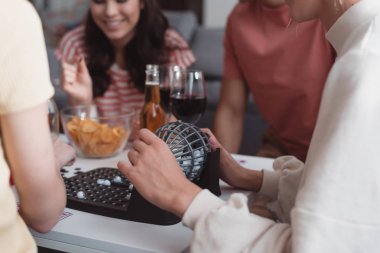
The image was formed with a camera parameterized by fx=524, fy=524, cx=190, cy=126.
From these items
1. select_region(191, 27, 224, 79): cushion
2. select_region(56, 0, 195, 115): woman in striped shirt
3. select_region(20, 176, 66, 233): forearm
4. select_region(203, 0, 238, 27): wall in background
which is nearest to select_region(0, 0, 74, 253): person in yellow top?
select_region(20, 176, 66, 233): forearm

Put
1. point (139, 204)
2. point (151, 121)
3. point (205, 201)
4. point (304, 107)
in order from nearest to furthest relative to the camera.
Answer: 1. point (205, 201)
2. point (139, 204)
3. point (151, 121)
4. point (304, 107)

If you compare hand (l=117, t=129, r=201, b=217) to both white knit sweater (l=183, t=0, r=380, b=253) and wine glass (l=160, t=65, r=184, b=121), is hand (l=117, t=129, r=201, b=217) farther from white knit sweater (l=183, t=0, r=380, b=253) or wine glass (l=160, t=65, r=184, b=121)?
wine glass (l=160, t=65, r=184, b=121)

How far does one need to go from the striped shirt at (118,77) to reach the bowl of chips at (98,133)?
0.54 m

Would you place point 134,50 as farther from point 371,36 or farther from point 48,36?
point 48,36

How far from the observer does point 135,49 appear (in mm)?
2086

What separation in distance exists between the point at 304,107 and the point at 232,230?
1129mm

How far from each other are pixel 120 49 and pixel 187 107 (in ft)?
2.83

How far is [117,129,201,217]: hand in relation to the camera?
88 cm

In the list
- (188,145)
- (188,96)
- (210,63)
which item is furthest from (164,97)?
(210,63)

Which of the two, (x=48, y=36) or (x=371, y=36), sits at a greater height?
(x=371, y=36)

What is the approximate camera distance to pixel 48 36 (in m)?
4.45

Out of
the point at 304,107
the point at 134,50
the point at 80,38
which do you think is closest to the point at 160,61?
the point at 134,50

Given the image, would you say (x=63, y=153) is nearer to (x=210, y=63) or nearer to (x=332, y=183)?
(x=332, y=183)

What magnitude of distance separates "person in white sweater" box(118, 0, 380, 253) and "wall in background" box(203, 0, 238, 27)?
13.3 ft
